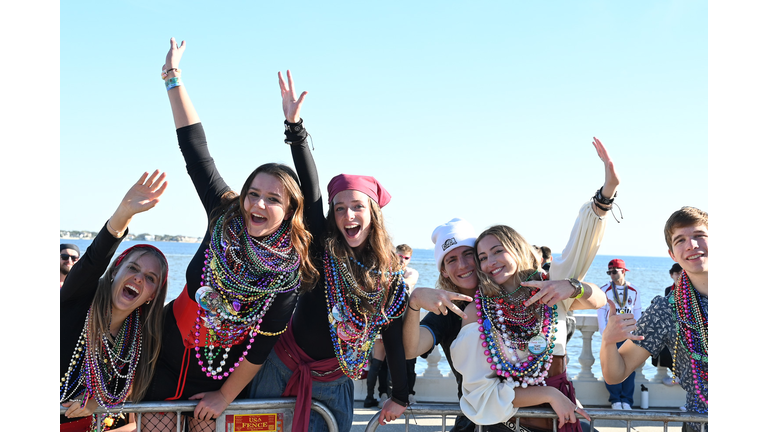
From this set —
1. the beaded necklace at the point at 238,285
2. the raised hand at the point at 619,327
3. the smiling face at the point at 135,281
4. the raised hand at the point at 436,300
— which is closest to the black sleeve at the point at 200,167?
the beaded necklace at the point at 238,285

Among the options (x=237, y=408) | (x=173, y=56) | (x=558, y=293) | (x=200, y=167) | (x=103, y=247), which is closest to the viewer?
(x=103, y=247)

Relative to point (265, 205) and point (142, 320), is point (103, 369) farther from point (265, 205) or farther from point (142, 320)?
point (265, 205)

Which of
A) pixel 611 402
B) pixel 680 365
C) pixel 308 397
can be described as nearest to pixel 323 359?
pixel 308 397

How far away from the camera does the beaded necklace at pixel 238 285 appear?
100.0 inches

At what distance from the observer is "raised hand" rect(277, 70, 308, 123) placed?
8.70ft

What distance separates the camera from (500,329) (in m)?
2.59

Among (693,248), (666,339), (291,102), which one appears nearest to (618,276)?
(666,339)

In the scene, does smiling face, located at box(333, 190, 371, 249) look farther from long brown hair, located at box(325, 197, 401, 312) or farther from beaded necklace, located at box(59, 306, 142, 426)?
beaded necklace, located at box(59, 306, 142, 426)

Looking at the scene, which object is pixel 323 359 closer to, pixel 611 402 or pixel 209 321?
pixel 209 321

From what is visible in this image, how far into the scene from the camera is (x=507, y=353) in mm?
2549

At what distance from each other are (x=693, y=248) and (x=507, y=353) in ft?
3.22

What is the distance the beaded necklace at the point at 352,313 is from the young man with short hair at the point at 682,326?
1.05 m

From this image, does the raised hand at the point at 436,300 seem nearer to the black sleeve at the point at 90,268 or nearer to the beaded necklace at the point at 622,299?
the black sleeve at the point at 90,268

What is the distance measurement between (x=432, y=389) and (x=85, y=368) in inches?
163
